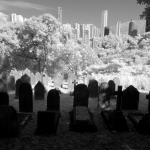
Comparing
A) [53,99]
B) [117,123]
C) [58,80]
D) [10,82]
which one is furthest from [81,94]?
[10,82]

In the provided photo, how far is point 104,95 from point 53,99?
2.22 meters

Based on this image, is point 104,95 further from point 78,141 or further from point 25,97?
point 25,97

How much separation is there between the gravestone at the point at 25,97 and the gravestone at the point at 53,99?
716 mm

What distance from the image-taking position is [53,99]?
19.4 ft

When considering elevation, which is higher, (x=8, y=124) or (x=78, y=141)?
(x=8, y=124)

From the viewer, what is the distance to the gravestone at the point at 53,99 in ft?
19.2

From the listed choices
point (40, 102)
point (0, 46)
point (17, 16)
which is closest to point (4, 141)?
point (40, 102)

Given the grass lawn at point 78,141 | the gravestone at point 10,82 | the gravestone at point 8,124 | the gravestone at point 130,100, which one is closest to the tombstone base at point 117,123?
the grass lawn at point 78,141

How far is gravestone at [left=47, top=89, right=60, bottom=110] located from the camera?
19.2 feet

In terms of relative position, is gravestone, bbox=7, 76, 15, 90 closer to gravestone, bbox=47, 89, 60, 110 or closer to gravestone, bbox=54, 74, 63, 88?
gravestone, bbox=54, 74, 63, 88

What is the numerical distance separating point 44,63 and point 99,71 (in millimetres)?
7430

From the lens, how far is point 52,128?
170 inches

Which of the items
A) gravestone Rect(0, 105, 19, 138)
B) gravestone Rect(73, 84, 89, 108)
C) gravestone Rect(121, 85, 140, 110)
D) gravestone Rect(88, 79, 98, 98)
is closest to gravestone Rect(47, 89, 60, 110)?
gravestone Rect(73, 84, 89, 108)

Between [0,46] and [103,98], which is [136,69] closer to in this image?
[103,98]
